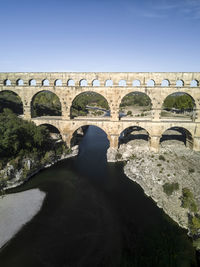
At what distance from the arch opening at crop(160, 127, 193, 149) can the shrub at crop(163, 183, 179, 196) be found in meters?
9.80

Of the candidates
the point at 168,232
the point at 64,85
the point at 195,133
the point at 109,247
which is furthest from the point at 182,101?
the point at 109,247

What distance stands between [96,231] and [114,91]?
1775cm

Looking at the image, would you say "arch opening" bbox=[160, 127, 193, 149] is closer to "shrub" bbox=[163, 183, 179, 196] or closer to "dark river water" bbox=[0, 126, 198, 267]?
"shrub" bbox=[163, 183, 179, 196]

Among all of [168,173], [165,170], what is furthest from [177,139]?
[168,173]

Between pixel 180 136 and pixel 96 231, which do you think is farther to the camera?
pixel 180 136

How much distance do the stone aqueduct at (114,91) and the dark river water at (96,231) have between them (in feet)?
27.1

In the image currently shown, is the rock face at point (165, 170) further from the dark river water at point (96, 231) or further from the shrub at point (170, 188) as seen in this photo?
the dark river water at point (96, 231)

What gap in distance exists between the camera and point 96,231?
44.9ft

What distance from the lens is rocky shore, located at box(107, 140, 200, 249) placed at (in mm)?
15008

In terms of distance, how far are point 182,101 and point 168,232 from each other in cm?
4253

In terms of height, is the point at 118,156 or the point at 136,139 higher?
the point at 136,139

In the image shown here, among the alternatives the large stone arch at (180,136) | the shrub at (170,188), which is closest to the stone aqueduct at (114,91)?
the large stone arch at (180,136)

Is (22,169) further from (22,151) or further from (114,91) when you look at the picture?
(114,91)

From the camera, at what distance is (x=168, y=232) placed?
13.2 meters
